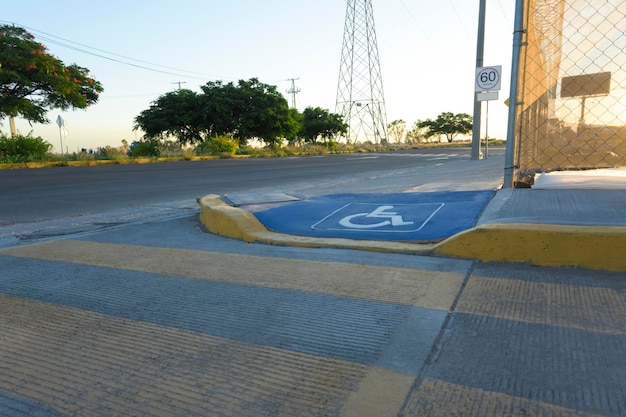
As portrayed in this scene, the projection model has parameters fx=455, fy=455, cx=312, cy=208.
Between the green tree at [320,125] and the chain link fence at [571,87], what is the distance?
5718cm

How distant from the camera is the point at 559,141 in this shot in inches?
181

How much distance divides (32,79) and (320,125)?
1569 inches

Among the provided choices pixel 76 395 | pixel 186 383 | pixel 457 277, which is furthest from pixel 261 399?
pixel 457 277

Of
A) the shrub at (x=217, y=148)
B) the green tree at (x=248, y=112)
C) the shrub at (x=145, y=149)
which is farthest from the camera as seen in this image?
the green tree at (x=248, y=112)

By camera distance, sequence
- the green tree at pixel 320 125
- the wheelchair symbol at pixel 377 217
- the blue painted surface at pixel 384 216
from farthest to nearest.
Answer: the green tree at pixel 320 125 < the wheelchair symbol at pixel 377 217 < the blue painted surface at pixel 384 216

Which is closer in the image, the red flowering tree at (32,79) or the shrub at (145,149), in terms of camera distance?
→ the red flowering tree at (32,79)

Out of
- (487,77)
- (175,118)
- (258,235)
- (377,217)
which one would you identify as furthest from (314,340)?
(175,118)

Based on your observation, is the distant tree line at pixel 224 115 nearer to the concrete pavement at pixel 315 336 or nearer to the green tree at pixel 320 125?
the green tree at pixel 320 125

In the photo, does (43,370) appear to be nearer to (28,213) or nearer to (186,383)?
(186,383)

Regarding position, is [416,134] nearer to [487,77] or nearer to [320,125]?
[320,125]

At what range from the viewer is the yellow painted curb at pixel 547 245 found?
125 inches

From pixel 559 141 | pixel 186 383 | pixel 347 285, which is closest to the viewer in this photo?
pixel 186 383

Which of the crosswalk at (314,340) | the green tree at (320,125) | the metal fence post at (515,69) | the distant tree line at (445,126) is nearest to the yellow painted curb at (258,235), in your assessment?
the crosswalk at (314,340)

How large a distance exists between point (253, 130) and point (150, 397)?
41.6 meters
